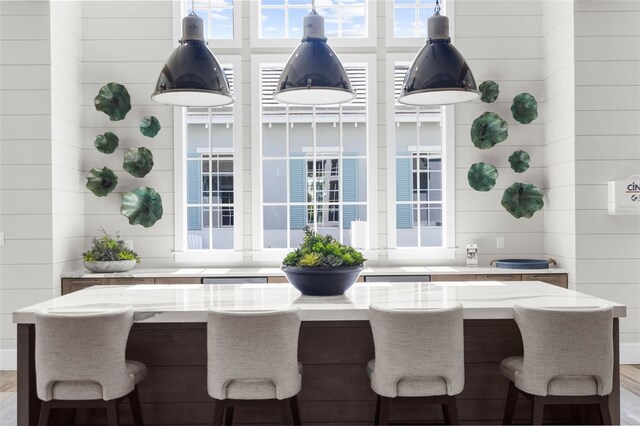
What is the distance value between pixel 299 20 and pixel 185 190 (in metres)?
2.10

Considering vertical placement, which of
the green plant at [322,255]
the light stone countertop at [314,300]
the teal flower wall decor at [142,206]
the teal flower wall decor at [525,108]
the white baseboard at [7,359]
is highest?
the teal flower wall decor at [525,108]

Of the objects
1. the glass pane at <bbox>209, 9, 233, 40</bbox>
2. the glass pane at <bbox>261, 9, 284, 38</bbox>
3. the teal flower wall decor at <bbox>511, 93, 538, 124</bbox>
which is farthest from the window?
the teal flower wall decor at <bbox>511, 93, 538, 124</bbox>

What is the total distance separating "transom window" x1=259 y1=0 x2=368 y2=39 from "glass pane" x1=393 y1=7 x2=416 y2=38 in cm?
35

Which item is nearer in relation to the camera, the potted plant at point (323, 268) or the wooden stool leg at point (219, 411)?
the wooden stool leg at point (219, 411)

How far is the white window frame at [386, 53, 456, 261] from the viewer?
5.75 metres

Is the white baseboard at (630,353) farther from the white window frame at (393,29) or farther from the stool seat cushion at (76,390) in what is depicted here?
the stool seat cushion at (76,390)

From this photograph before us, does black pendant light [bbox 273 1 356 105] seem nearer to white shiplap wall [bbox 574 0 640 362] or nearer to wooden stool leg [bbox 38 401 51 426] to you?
wooden stool leg [bbox 38 401 51 426]

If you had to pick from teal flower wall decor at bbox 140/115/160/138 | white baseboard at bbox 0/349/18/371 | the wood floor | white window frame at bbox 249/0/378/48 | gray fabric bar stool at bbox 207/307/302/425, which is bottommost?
the wood floor

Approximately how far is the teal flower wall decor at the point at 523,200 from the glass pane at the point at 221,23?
127 inches

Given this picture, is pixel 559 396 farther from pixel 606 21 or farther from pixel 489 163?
pixel 606 21

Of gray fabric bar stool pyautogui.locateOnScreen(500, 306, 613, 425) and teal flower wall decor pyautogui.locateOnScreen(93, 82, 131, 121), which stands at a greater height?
teal flower wall decor pyautogui.locateOnScreen(93, 82, 131, 121)

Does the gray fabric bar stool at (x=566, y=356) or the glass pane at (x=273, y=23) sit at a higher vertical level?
the glass pane at (x=273, y=23)

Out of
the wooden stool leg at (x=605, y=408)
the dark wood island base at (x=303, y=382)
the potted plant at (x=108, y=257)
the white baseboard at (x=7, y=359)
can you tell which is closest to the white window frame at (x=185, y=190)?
the potted plant at (x=108, y=257)

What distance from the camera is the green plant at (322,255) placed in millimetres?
3125
